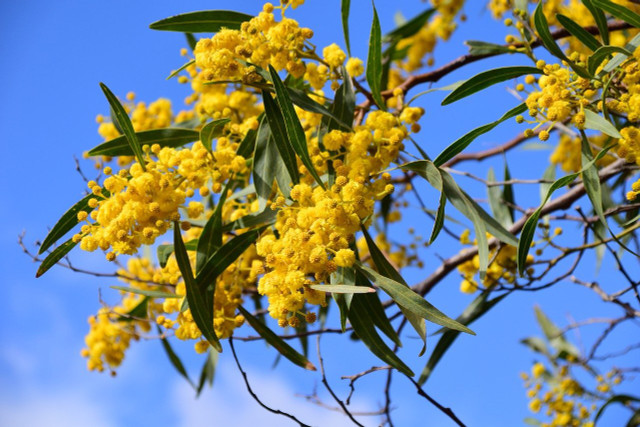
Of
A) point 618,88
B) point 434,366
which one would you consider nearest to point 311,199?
point 618,88

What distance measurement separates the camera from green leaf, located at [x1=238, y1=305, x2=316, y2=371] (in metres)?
1.81

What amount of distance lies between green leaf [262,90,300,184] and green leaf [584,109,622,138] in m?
0.73

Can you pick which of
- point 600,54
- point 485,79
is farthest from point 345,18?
point 600,54

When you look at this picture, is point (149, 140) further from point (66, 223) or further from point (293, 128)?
point (293, 128)

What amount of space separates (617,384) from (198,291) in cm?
247

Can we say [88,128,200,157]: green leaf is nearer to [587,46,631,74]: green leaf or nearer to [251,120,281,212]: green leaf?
[251,120,281,212]: green leaf

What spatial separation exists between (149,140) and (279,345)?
74 cm

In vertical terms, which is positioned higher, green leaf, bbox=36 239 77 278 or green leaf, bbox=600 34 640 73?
green leaf, bbox=600 34 640 73

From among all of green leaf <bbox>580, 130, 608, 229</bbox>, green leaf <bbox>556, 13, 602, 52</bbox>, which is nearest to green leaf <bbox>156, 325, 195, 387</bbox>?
green leaf <bbox>580, 130, 608, 229</bbox>

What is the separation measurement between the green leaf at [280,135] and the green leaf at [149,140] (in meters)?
0.44

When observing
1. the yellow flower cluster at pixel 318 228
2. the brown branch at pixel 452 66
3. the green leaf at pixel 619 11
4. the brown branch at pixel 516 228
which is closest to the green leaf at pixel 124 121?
the yellow flower cluster at pixel 318 228

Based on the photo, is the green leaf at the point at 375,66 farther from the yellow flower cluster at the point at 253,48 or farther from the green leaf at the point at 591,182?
the green leaf at the point at 591,182

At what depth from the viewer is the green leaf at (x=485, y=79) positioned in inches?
64.8

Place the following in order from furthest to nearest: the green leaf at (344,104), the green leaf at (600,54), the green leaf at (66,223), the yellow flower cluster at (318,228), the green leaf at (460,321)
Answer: the green leaf at (460,321)
the green leaf at (344,104)
the green leaf at (66,223)
the green leaf at (600,54)
the yellow flower cluster at (318,228)
